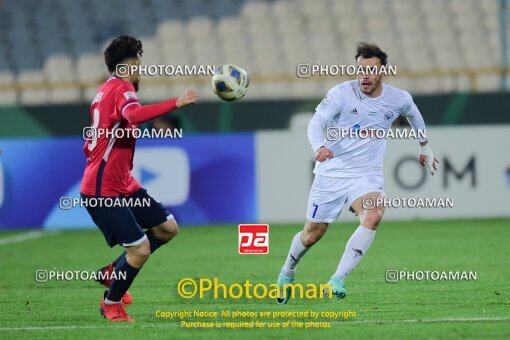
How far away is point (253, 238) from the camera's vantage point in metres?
9.62

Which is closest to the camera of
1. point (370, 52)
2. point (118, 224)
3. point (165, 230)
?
point (118, 224)

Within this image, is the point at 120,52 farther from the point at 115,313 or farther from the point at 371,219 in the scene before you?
the point at 371,219

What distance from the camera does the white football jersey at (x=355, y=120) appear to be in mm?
8789

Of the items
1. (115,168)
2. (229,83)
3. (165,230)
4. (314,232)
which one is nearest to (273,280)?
(314,232)

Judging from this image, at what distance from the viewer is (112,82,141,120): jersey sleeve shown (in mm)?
7607

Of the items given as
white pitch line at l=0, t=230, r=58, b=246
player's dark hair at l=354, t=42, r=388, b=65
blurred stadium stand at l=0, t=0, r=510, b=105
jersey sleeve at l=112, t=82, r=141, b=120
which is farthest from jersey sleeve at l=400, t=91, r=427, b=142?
blurred stadium stand at l=0, t=0, r=510, b=105

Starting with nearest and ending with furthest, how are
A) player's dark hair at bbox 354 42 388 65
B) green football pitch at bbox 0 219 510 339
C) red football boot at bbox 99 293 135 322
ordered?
green football pitch at bbox 0 219 510 339 → red football boot at bbox 99 293 135 322 → player's dark hair at bbox 354 42 388 65

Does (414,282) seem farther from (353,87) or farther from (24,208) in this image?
(24,208)

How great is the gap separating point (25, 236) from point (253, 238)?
754cm

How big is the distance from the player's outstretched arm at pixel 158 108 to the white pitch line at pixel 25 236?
825cm

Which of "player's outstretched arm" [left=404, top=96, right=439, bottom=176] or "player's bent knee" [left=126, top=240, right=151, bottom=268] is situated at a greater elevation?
"player's outstretched arm" [left=404, top=96, right=439, bottom=176]

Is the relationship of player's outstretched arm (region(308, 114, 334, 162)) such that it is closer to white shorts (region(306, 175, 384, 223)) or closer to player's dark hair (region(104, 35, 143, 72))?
white shorts (region(306, 175, 384, 223))

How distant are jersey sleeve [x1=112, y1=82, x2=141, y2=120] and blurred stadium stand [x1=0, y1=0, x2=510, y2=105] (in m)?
13.0

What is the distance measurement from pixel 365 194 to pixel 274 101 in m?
8.43
